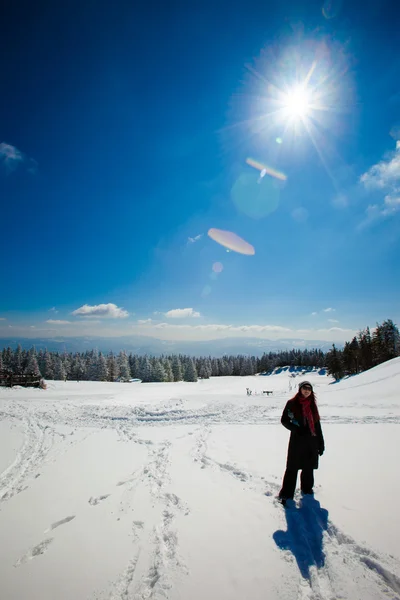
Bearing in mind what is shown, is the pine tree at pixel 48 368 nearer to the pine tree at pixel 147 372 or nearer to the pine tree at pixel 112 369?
the pine tree at pixel 112 369

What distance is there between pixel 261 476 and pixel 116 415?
12123 mm

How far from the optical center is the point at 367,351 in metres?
60.7

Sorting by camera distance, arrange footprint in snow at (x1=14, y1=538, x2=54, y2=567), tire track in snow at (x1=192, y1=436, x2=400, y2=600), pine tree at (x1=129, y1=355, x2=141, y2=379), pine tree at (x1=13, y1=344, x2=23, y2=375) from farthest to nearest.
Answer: pine tree at (x1=129, y1=355, x2=141, y2=379), pine tree at (x1=13, y1=344, x2=23, y2=375), footprint in snow at (x1=14, y1=538, x2=54, y2=567), tire track in snow at (x1=192, y1=436, x2=400, y2=600)

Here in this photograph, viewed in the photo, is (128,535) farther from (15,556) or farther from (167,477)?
(167,477)

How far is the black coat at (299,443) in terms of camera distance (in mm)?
4938

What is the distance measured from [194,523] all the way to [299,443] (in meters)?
2.46

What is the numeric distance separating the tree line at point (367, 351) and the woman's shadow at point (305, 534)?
68.4m

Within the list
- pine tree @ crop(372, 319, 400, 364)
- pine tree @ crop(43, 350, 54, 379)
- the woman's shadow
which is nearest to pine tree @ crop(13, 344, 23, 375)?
pine tree @ crop(43, 350, 54, 379)

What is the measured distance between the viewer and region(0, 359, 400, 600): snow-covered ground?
3094mm

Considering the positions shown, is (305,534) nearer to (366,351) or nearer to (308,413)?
(308,413)

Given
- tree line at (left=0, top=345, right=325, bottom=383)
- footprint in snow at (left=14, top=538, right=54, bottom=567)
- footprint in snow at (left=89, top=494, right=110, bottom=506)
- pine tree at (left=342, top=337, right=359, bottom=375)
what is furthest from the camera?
tree line at (left=0, top=345, right=325, bottom=383)

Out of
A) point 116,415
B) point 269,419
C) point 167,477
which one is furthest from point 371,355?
point 167,477

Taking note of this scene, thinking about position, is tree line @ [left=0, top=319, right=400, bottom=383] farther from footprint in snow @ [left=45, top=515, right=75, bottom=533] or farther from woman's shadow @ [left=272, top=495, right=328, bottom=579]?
woman's shadow @ [left=272, top=495, right=328, bottom=579]

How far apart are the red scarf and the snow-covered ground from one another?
139cm
